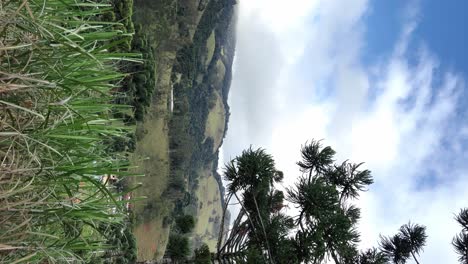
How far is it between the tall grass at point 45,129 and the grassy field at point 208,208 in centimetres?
8672

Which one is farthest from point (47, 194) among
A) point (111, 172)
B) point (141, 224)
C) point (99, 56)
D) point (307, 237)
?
point (141, 224)

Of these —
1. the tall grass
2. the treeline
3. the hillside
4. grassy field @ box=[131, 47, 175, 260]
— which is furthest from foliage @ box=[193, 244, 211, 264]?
the treeline

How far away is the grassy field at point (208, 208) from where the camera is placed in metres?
93.9

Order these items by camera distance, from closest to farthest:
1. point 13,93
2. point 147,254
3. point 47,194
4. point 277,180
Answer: point 13,93, point 47,194, point 277,180, point 147,254

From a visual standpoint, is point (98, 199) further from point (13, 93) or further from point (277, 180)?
point (277, 180)

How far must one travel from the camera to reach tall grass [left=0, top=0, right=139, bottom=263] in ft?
6.15

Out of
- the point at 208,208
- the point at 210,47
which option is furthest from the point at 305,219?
the point at 208,208

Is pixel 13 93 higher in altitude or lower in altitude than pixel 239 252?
lower

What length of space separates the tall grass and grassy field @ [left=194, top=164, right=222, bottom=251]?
86.7 meters

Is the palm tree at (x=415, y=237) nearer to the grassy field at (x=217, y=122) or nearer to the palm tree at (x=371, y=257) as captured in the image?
the palm tree at (x=371, y=257)

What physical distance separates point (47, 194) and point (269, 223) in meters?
9.93

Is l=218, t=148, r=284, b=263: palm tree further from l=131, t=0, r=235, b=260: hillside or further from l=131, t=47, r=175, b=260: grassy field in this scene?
l=131, t=47, r=175, b=260: grassy field

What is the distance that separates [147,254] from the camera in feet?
116

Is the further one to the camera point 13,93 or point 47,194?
point 47,194
